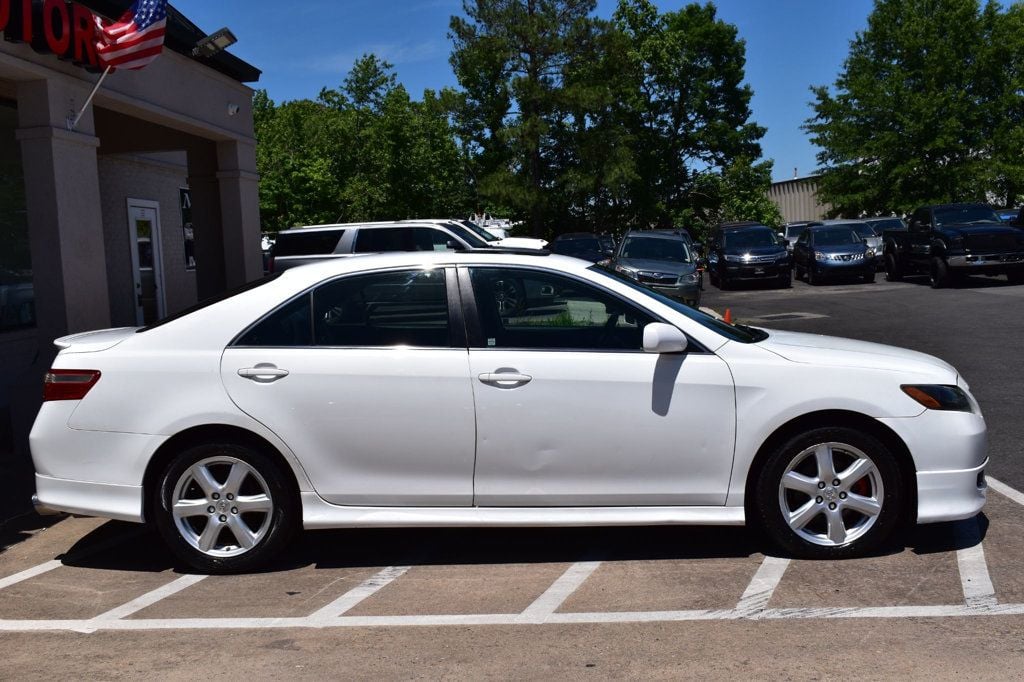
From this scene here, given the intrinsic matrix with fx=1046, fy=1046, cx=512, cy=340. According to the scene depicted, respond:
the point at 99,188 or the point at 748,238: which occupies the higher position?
the point at 99,188

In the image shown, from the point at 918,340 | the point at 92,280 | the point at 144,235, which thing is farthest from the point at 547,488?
the point at 144,235

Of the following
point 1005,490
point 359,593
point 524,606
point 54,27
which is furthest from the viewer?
point 54,27

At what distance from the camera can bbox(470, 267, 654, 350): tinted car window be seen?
17.6ft

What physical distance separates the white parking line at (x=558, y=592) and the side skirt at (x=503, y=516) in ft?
0.83

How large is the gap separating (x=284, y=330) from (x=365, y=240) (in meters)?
13.3

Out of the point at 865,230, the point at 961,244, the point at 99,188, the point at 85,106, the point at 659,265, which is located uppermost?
the point at 85,106

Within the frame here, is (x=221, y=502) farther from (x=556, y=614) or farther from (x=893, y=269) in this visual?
(x=893, y=269)

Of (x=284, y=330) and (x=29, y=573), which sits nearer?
(x=284, y=330)

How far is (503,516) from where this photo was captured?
5.27 metres

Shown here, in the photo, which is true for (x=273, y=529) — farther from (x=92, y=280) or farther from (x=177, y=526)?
(x=92, y=280)

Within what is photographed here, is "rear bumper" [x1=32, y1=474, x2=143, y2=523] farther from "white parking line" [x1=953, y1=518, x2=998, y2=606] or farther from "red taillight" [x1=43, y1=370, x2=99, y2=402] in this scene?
"white parking line" [x1=953, y1=518, x2=998, y2=606]

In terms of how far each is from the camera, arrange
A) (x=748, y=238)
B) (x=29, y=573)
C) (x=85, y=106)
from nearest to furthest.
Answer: (x=29, y=573)
(x=85, y=106)
(x=748, y=238)

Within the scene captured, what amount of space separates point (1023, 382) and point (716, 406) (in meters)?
6.60

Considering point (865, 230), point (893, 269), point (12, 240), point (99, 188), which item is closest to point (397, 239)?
point (99, 188)
